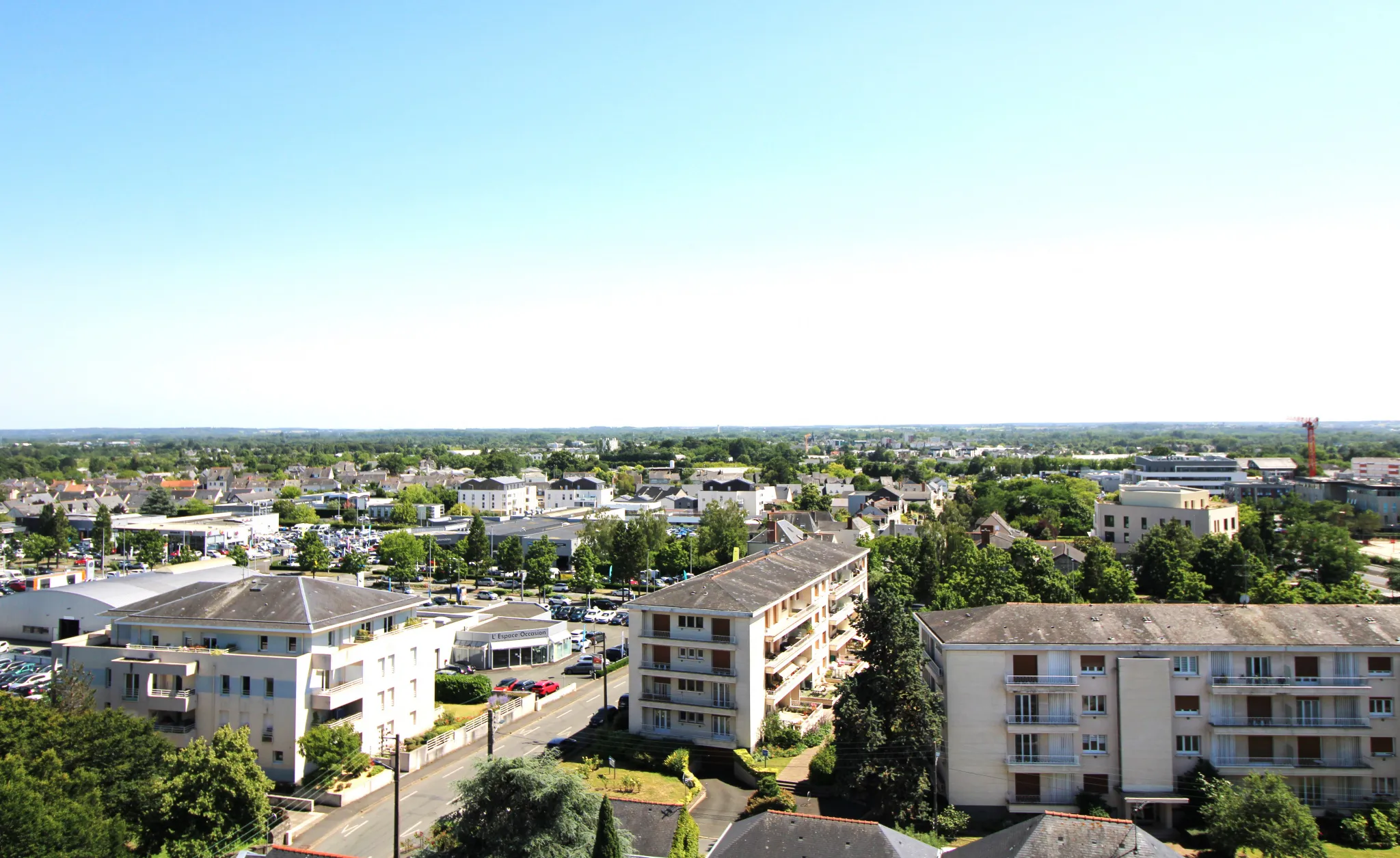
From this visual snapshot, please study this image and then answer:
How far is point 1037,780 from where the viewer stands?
25297mm

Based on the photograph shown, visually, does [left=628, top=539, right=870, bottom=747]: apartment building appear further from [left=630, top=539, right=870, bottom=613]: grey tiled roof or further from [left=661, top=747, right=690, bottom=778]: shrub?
[left=661, top=747, right=690, bottom=778]: shrub

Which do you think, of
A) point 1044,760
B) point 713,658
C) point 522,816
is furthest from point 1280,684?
point 522,816

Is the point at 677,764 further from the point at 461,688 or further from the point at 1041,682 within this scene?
the point at 461,688

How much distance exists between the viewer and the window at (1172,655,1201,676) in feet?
82.3

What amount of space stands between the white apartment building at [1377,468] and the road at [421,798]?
12507 cm

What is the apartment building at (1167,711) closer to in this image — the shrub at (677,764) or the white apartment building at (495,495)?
the shrub at (677,764)

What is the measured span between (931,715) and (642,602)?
35.2 feet

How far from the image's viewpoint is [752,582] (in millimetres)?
33594

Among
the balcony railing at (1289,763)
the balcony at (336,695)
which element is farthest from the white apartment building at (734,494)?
the balcony railing at (1289,763)

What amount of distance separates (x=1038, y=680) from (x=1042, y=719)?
3.71ft

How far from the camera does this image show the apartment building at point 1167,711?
976 inches

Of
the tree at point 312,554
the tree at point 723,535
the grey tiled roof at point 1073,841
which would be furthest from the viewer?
the tree at point 723,535

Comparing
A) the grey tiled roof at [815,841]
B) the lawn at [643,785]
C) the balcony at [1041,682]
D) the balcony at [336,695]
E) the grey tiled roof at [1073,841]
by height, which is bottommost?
the lawn at [643,785]

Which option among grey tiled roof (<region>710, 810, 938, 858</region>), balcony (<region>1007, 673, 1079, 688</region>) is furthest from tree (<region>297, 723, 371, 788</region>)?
balcony (<region>1007, 673, 1079, 688</region>)
